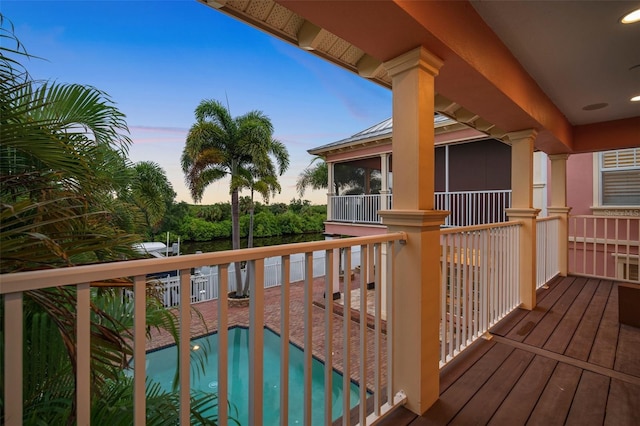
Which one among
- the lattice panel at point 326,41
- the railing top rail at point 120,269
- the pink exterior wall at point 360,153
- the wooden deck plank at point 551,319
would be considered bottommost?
the wooden deck plank at point 551,319

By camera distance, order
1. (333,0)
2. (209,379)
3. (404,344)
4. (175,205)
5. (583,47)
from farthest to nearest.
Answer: (175,205) < (209,379) < (583,47) < (404,344) < (333,0)

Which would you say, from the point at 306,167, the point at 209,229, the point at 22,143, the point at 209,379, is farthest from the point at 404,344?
the point at 306,167

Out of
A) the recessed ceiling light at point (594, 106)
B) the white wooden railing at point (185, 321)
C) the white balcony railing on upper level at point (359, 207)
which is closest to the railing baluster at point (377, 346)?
the white wooden railing at point (185, 321)

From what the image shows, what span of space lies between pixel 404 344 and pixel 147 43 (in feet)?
42.8

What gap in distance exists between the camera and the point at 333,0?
4.09ft

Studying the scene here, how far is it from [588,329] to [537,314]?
1.38ft

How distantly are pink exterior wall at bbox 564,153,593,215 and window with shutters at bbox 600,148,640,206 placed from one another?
0.18 meters

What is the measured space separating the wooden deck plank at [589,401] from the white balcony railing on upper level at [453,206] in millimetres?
4554

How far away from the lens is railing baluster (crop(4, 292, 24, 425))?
0.64 meters

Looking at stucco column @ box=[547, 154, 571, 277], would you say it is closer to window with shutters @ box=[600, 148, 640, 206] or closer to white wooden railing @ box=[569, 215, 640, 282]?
white wooden railing @ box=[569, 215, 640, 282]

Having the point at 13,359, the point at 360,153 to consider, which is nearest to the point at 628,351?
the point at 13,359

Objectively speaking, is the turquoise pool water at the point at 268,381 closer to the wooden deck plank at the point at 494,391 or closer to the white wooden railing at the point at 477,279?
the white wooden railing at the point at 477,279

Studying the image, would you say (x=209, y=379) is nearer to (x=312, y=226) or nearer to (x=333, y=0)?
(x=333, y=0)

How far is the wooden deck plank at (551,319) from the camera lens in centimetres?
265
